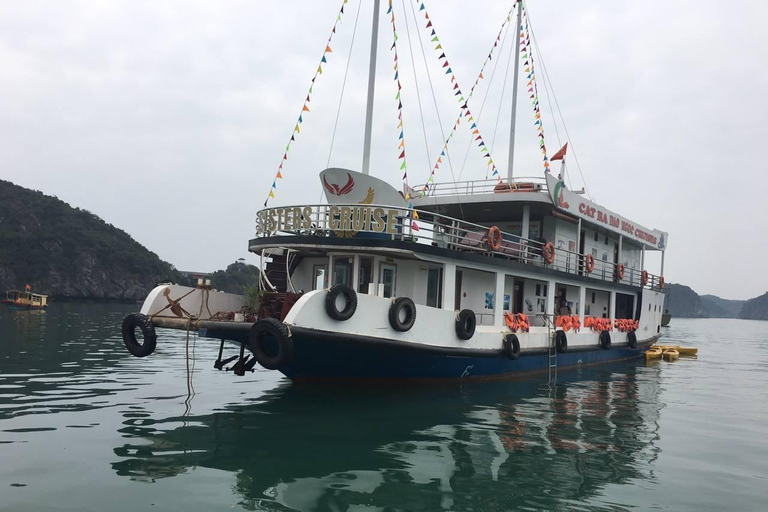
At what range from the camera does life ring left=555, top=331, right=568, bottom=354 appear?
665 inches

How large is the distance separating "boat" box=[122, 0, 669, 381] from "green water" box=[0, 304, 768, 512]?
892mm

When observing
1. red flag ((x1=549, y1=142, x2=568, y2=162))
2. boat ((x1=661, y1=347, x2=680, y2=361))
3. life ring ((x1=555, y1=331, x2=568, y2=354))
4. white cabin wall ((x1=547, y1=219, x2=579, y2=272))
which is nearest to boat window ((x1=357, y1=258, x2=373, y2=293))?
life ring ((x1=555, y1=331, x2=568, y2=354))

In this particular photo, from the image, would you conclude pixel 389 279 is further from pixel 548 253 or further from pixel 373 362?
pixel 548 253

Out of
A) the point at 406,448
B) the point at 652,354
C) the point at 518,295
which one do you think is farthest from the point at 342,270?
the point at 652,354

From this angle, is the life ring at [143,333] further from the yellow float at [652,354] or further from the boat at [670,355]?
the boat at [670,355]

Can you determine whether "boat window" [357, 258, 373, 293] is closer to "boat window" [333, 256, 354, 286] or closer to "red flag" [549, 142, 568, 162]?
"boat window" [333, 256, 354, 286]

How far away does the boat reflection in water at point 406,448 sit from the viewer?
23.1ft

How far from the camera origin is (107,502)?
6352 millimetres

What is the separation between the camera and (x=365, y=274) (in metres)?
Result: 13.4

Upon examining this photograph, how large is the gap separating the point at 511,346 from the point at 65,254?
3594 inches

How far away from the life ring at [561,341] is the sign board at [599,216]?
363 centimetres

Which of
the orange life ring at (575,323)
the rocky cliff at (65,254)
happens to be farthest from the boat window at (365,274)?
the rocky cliff at (65,254)

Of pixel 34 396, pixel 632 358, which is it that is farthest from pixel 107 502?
pixel 632 358

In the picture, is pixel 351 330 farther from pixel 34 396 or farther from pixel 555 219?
Answer: pixel 555 219
